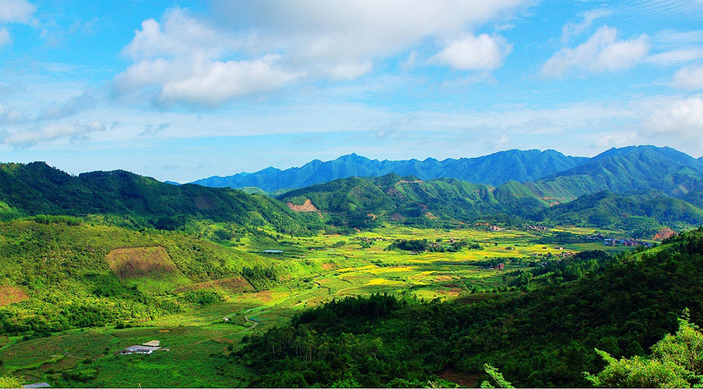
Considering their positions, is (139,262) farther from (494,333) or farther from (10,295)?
(494,333)

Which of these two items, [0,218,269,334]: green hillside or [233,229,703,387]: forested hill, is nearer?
[233,229,703,387]: forested hill

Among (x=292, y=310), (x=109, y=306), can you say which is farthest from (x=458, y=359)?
(x=109, y=306)

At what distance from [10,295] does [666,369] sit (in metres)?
104

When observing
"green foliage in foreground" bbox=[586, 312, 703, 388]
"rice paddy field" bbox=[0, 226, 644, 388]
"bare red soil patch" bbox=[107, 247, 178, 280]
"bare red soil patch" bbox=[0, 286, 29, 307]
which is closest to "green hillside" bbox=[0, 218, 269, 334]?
"bare red soil patch" bbox=[107, 247, 178, 280]

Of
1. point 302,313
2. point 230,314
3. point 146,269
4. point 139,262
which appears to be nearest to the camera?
point 302,313

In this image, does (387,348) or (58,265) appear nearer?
(387,348)

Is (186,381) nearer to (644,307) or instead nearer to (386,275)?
(644,307)

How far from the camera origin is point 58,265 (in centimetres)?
9650

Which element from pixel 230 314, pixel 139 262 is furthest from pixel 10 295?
pixel 230 314

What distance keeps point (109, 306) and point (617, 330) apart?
3568 inches

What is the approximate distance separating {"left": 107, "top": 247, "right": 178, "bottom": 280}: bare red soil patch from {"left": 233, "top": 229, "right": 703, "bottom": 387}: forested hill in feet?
167

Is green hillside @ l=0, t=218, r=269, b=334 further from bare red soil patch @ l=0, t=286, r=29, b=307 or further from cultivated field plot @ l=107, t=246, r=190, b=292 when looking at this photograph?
bare red soil patch @ l=0, t=286, r=29, b=307

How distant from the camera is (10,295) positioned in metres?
84.4

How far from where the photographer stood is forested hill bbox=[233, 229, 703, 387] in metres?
39.2
